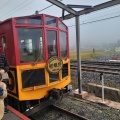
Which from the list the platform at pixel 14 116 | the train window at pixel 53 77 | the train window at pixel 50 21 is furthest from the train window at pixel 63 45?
the platform at pixel 14 116

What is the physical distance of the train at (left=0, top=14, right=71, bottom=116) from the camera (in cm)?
478

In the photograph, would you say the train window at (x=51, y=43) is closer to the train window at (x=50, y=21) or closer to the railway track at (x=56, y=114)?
the train window at (x=50, y=21)

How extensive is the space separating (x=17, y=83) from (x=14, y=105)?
0.99 meters

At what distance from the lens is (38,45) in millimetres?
5062

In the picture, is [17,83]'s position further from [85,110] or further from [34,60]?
[85,110]

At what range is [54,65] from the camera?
531cm

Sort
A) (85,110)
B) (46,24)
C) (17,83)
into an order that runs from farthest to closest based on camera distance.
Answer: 1. (85,110)
2. (46,24)
3. (17,83)

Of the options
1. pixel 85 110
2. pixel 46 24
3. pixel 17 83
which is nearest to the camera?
pixel 17 83

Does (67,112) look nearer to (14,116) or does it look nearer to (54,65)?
(54,65)

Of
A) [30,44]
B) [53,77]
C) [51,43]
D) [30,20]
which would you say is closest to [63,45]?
[51,43]

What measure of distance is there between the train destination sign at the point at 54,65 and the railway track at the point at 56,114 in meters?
1.32

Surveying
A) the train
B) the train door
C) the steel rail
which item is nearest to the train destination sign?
the train

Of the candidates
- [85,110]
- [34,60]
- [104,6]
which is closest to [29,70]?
[34,60]

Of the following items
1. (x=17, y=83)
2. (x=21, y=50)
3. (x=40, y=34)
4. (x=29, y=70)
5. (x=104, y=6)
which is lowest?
(x=17, y=83)
